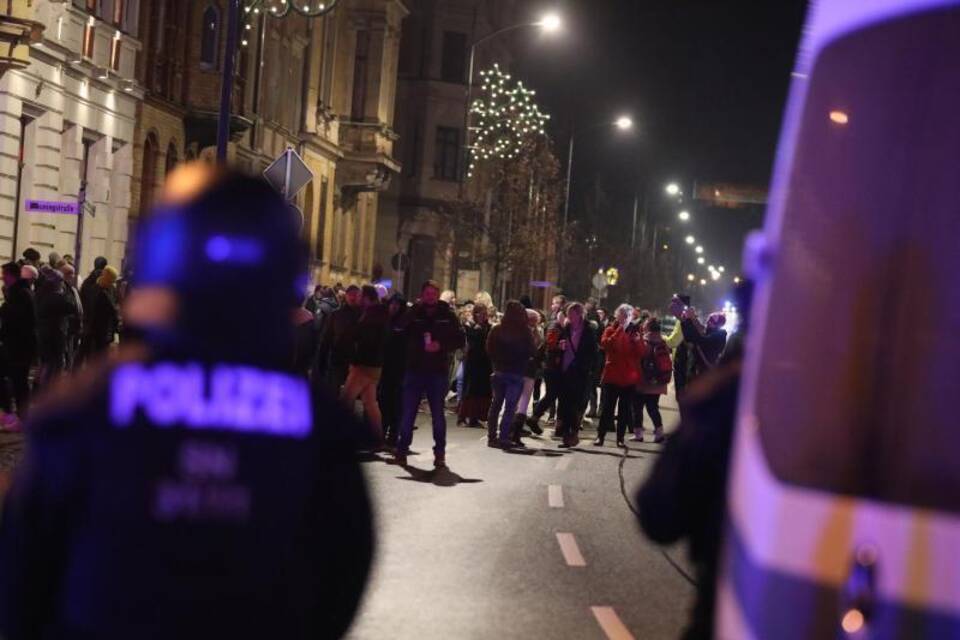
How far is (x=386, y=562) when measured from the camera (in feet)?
38.0

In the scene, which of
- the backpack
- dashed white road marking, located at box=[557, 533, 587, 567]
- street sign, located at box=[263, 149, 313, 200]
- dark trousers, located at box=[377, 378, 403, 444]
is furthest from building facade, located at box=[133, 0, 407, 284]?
dashed white road marking, located at box=[557, 533, 587, 567]

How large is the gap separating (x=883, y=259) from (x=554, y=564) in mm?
8390

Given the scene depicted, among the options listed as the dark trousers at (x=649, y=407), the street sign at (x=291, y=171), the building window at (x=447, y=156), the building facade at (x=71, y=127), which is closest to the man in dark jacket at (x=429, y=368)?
the street sign at (x=291, y=171)

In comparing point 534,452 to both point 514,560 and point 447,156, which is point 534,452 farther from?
point 447,156

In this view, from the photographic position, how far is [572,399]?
2286 cm

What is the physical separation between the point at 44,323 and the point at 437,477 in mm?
5045

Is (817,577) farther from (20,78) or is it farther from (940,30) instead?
(20,78)

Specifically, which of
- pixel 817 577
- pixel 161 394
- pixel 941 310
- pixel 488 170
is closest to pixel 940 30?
pixel 941 310

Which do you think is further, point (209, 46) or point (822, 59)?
point (209, 46)

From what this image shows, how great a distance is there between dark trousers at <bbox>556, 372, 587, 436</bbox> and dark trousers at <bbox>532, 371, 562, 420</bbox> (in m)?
0.72

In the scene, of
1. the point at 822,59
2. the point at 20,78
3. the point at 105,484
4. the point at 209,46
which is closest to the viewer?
the point at 105,484

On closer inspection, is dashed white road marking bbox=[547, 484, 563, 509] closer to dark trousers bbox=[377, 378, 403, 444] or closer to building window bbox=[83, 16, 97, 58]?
dark trousers bbox=[377, 378, 403, 444]

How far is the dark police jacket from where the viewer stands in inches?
130

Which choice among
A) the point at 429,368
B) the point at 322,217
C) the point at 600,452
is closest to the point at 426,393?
the point at 429,368
